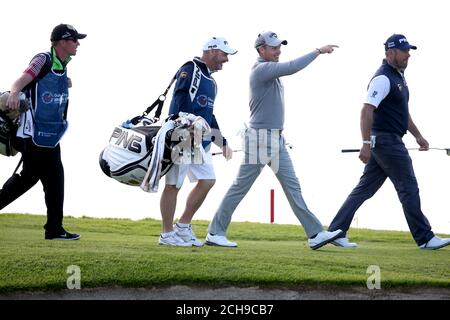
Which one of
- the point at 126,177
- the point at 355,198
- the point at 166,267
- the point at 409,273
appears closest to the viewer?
the point at 166,267

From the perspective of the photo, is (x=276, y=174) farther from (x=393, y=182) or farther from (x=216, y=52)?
(x=393, y=182)

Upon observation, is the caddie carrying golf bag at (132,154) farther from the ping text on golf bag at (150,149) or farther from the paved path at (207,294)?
the paved path at (207,294)

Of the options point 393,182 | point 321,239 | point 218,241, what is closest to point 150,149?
point 218,241

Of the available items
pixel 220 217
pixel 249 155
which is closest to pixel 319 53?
pixel 249 155

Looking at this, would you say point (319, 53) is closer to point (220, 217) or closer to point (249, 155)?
point (249, 155)

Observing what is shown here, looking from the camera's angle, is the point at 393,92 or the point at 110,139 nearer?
the point at 110,139

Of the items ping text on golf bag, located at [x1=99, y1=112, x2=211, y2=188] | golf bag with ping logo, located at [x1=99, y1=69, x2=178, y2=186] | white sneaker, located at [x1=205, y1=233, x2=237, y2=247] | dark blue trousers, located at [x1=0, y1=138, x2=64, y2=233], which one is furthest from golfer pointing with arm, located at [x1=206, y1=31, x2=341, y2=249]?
dark blue trousers, located at [x1=0, y1=138, x2=64, y2=233]

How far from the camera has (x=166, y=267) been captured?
386 inches

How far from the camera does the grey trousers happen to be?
12.3m

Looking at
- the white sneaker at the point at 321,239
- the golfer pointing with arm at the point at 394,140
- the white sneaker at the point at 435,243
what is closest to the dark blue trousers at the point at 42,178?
the white sneaker at the point at 321,239

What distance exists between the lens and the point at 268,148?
483 inches

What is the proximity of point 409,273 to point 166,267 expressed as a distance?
2.59 meters
